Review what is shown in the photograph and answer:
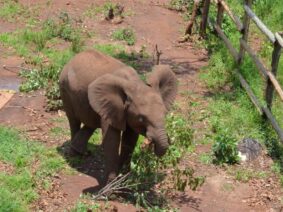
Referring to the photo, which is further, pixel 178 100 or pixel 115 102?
pixel 178 100

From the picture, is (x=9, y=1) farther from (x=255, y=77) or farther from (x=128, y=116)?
(x=128, y=116)

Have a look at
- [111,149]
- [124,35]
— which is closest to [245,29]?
[124,35]

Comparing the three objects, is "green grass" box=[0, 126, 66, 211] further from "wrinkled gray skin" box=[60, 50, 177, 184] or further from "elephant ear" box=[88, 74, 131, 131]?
"elephant ear" box=[88, 74, 131, 131]

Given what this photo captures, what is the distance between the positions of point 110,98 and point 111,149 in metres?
0.64

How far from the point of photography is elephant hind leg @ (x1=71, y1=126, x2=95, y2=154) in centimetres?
783

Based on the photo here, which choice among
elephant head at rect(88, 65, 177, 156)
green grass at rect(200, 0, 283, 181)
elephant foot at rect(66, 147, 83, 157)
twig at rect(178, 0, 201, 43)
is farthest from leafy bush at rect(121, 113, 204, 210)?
twig at rect(178, 0, 201, 43)

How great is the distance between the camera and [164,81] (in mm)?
6977

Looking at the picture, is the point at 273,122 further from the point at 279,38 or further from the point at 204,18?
the point at 204,18

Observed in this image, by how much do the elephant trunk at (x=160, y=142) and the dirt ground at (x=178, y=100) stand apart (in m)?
0.93

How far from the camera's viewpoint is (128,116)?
6.66m

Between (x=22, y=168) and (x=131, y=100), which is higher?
(x=131, y=100)

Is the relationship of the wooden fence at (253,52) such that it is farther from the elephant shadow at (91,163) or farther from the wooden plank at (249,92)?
the elephant shadow at (91,163)

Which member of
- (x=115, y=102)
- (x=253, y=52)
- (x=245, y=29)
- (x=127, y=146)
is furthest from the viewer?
(x=245, y=29)

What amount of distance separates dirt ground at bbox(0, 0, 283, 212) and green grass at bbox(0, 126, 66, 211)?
0.19 metres
